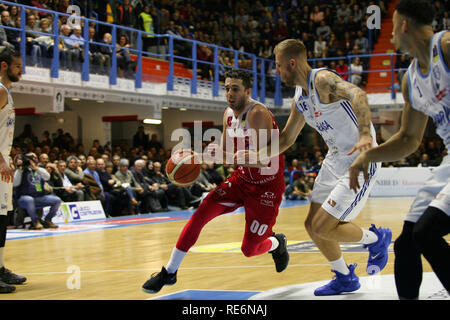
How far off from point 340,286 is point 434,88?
195 centimetres

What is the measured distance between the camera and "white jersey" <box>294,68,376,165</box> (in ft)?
14.6

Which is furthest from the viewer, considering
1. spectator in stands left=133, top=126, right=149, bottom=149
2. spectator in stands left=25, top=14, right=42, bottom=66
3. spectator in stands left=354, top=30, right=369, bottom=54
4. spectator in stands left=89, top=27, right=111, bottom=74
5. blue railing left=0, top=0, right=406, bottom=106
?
spectator in stands left=354, top=30, right=369, bottom=54

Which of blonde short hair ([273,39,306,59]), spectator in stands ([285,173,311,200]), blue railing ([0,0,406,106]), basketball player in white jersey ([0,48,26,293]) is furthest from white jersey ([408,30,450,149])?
spectator in stands ([285,173,311,200])

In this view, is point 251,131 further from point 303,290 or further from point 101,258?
point 101,258

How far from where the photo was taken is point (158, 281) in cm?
462

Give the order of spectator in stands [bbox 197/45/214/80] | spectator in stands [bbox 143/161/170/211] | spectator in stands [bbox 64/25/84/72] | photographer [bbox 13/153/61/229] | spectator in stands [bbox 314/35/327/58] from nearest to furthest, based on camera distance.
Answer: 1. photographer [bbox 13/153/61/229]
2. spectator in stands [bbox 64/25/84/72]
3. spectator in stands [bbox 143/161/170/211]
4. spectator in stands [bbox 197/45/214/80]
5. spectator in stands [bbox 314/35/327/58]

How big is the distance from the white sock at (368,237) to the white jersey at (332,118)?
0.69 m

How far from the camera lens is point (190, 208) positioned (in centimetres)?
1634

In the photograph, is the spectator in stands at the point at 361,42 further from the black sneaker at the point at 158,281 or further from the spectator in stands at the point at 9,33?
the black sneaker at the point at 158,281

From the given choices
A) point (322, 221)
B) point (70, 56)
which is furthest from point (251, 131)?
point (70, 56)

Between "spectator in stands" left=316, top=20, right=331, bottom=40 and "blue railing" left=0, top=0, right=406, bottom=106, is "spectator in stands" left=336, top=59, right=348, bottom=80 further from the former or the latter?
"spectator in stands" left=316, top=20, right=331, bottom=40

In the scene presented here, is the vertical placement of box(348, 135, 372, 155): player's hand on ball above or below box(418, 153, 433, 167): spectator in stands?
above

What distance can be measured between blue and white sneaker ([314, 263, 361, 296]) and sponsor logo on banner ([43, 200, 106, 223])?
869cm

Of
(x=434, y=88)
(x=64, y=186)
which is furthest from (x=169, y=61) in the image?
(x=434, y=88)
